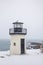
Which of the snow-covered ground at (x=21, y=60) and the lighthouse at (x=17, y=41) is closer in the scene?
the snow-covered ground at (x=21, y=60)

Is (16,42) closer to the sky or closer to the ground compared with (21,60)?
closer to the sky

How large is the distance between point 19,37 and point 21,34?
91mm

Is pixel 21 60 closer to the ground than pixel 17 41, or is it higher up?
closer to the ground

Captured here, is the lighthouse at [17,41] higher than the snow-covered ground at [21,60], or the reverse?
the lighthouse at [17,41]

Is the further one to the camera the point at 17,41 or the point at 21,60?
the point at 17,41

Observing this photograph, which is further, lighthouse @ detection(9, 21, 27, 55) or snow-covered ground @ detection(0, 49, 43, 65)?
lighthouse @ detection(9, 21, 27, 55)

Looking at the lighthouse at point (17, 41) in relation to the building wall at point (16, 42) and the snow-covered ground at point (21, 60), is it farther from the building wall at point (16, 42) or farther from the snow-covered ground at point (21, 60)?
the snow-covered ground at point (21, 60)

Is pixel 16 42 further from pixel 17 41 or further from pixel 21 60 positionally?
→ pixel 21 60

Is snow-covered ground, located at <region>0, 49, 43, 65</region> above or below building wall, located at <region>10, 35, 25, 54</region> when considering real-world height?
below

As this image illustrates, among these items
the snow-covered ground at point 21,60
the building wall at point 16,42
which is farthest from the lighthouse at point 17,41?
the snow-covered ground at point 21,60

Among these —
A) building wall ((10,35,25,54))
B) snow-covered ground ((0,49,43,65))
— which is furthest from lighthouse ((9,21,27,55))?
snow-covered ground ((0,49,43,65))

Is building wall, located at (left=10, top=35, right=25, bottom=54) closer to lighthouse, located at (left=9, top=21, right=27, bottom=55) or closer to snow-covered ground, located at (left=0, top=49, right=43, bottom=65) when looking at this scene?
lighthouse, located at (left=9, top=21, right=27, bottom=55)

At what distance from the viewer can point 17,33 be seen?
5.69 metres

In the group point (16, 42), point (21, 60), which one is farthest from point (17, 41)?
point (21, 60)
